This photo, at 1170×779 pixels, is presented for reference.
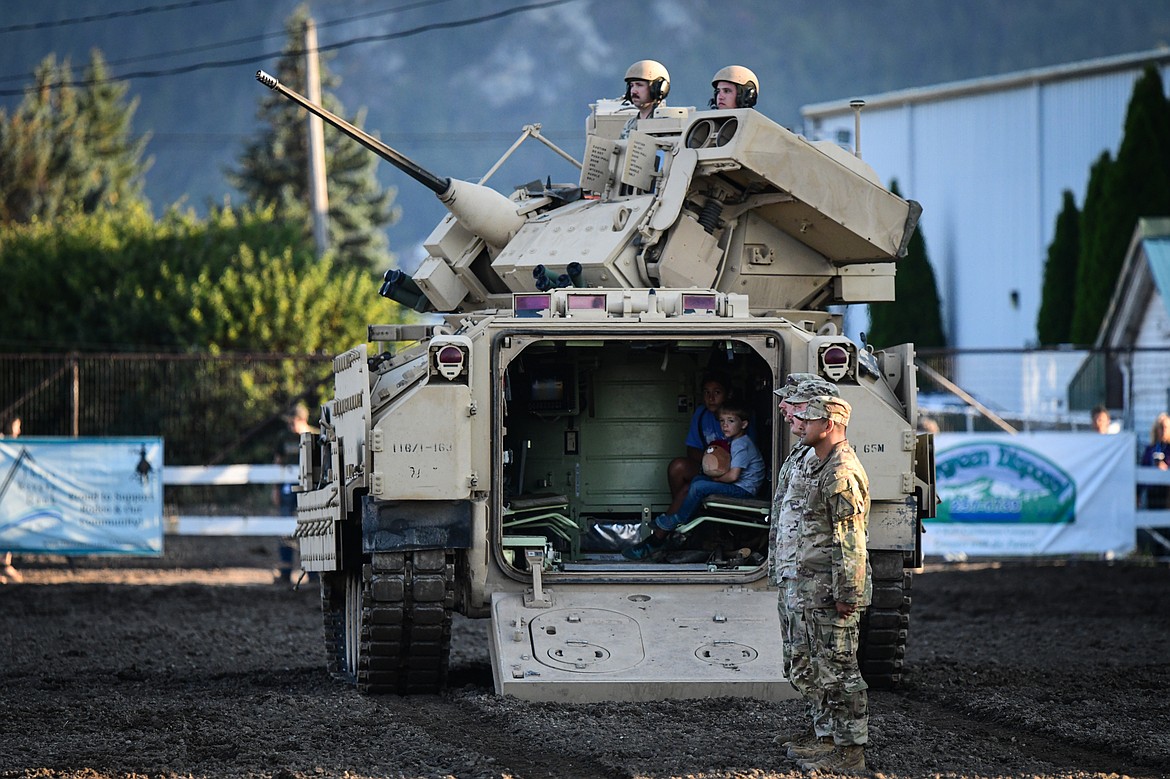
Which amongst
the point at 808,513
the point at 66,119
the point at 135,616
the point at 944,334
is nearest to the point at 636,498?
the point at 808,513

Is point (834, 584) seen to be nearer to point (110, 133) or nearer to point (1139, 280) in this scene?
point (1139, 280)

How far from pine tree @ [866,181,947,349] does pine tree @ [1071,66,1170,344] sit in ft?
26.1

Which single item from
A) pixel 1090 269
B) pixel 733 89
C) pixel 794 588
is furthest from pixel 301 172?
pixel 794 588

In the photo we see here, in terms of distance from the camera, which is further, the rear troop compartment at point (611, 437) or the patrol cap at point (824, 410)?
the rear troop compartment at point (611, 437)

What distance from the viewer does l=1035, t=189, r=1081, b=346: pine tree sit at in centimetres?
3691

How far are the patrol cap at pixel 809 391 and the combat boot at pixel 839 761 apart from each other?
5.02ft

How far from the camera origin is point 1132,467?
60.1 feet

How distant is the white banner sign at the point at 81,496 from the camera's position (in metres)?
17.9

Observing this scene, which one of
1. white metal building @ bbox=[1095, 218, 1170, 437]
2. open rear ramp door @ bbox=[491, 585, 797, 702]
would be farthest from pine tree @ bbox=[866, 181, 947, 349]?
open rear ramp door @ bbox=[491, 585, 797, 702]

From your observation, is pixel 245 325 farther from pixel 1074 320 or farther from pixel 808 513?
pixel 808 513

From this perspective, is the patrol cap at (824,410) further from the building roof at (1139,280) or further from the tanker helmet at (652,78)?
the building roof at (1139,280)

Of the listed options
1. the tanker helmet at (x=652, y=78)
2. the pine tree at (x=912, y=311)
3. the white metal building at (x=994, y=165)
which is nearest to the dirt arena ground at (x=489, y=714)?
the tanker helmet at (x=652, y=78)

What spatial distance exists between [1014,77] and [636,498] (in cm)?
3610

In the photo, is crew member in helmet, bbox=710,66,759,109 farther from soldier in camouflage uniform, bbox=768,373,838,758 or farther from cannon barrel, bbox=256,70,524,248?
soldier in camouflage uniform, bbox=768,373,838,758
